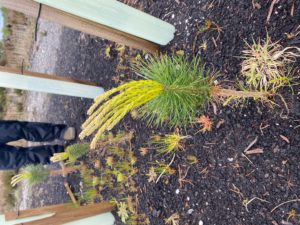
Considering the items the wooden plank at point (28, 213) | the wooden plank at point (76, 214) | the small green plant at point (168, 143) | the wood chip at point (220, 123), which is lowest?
the wooden plank at point (28, 213)

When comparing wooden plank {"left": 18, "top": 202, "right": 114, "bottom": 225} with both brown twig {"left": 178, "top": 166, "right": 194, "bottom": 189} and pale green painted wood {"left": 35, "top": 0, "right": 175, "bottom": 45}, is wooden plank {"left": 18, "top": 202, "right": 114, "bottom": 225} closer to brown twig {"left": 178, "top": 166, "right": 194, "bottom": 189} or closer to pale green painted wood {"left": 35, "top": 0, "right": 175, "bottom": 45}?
brown twig {"left": 178, "top": 166, "right": 194, "bottom": 189}

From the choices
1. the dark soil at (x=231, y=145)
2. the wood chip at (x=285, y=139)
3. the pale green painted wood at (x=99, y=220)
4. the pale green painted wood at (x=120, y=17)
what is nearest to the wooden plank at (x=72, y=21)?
the pale green painted wood at (x=120, y=17)

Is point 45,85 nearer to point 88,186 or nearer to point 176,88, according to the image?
point 88,186

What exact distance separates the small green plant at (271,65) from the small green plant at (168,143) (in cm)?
74

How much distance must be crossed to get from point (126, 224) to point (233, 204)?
4.02ft

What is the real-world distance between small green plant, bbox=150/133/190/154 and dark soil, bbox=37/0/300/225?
5 cm

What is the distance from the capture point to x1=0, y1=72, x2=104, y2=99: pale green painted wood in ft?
9.27

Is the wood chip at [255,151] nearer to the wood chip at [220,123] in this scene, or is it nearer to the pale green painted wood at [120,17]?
the wood chip at [220,123]

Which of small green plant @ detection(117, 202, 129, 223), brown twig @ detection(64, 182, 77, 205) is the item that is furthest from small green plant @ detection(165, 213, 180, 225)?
brown twig @ detection(64, 182, 77, 205)

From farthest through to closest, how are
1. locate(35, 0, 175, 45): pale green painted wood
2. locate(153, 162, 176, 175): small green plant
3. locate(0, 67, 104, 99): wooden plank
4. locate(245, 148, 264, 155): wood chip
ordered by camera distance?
locate(0, 67, 104, 99): wooden plank
locate(153, 162, 176, 175): small green plant
locate(35, 0, 175, 45): pale green painted wood
locate(245, 148, 264, 155): wood chip

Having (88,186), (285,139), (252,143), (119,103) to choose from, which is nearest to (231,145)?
(252,143)

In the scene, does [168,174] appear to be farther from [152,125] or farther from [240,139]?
[240,139]

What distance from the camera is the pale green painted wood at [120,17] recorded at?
1.98 metres

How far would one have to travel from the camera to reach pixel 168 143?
8.14 ft
